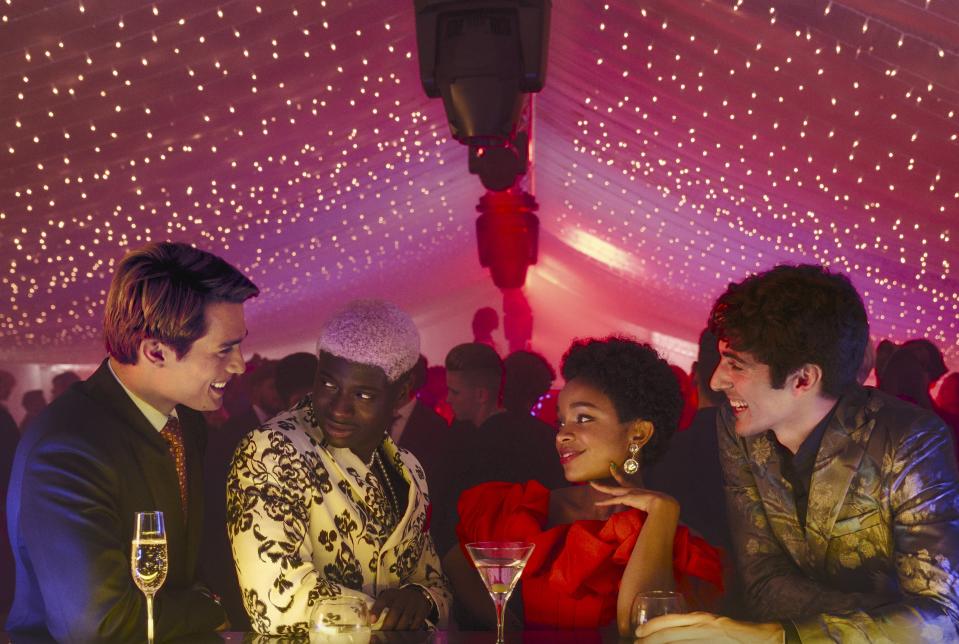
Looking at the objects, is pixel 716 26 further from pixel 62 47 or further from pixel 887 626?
pixel 887 626

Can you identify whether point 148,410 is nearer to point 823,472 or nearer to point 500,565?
point 500,565

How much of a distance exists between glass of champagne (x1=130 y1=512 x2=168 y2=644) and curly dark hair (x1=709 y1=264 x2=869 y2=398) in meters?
1.27

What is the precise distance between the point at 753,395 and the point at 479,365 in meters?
2.24

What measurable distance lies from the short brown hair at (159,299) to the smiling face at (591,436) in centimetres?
88

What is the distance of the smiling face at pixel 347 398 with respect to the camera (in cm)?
245

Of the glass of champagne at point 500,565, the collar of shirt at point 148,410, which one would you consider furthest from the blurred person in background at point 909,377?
the collar of shirt at point 148,410

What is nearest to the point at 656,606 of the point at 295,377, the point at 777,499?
the point at 777,499

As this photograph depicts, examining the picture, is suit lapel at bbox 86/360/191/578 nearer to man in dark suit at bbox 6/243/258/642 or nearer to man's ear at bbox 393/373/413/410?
man in dark suit at bbox 6/243/258/642

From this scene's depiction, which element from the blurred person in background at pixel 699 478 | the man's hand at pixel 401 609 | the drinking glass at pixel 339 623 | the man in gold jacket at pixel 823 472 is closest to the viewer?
the drinking glass at pixel 339 623

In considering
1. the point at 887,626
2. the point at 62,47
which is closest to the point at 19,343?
the point at 62,47

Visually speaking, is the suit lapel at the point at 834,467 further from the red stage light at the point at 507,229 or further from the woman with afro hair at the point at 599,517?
the red stage light at the point at 507,229

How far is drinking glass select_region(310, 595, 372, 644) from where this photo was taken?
1.91 m

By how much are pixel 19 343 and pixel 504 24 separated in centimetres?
606

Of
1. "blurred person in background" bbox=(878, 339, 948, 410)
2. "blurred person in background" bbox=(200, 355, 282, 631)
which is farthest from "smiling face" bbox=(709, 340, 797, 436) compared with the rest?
"blurred person in background" bbox=(878, 339, 948, 410)
